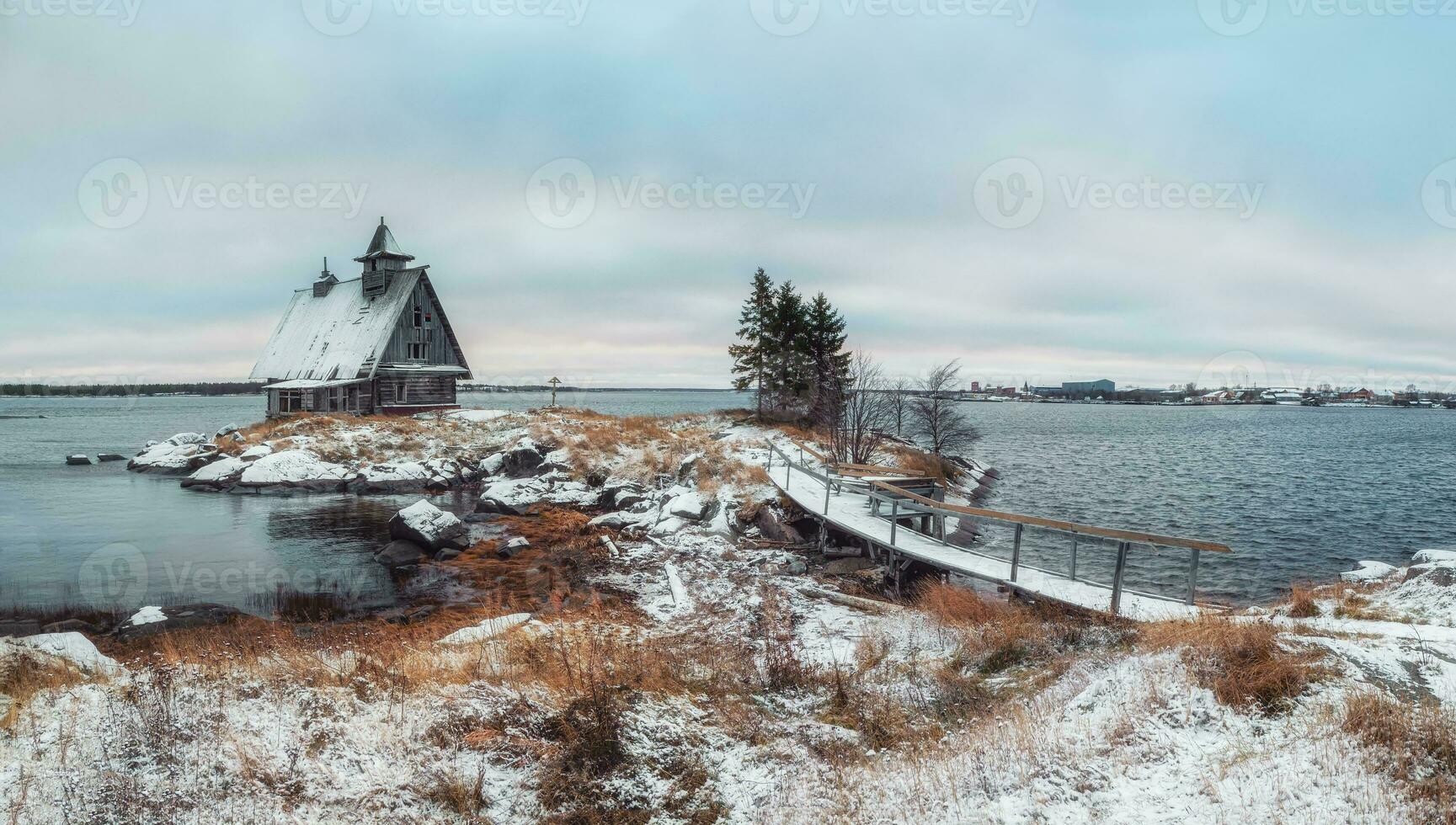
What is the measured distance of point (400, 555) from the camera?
18516 mm

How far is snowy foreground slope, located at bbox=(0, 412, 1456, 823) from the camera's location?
518 cm

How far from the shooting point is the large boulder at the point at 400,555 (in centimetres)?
1819

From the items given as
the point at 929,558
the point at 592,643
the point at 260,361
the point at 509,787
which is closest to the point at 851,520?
the point at 929,558

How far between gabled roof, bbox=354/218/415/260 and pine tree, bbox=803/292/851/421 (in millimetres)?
28121

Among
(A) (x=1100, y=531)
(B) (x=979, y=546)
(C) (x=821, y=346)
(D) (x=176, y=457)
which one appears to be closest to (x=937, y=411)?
(C) (x=821, y=346)

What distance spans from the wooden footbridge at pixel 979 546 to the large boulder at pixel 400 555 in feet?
36.4

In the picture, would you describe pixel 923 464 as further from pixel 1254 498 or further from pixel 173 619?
pixel 173 619

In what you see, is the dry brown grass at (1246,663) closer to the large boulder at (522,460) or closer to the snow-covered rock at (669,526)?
the snow-covered rock at (669,526)

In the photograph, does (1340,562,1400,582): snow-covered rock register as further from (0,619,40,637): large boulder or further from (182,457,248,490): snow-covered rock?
(182,457,248,490): snow-covered rock

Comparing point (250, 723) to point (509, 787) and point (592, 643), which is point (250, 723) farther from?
point (592, 643)

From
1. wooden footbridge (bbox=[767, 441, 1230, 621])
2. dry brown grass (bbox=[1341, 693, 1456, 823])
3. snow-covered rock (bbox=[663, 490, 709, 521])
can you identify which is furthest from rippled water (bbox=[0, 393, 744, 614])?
dry brown grass (bbox=[1341, 693, 1456, 823])

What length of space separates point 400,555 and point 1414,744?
19.8 meters

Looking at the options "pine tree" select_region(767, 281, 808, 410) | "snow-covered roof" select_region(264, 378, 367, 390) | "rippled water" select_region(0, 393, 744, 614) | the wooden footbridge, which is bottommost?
"rippled water" select_region(0, 393, 744, 614)

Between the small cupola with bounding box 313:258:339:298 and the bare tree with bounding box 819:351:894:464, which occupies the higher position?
the small cupola with bounding box 313:258:339:298
